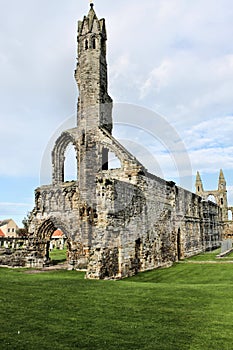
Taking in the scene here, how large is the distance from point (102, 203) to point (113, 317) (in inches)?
286

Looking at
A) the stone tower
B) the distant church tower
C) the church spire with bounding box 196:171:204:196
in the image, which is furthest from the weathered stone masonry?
the church spire with bounding box 196:171:204:196

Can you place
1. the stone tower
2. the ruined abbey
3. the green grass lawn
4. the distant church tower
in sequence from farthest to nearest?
the distant church tower → the stone tower → the ruined abbey → the green grass lawn

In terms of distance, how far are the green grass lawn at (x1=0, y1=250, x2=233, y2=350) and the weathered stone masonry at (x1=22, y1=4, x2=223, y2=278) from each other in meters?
3.74

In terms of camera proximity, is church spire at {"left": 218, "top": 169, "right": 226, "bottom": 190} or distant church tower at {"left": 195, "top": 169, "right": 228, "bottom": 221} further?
church spire at {"left": 218, "top": 169, "right": 226, "bottom": 190}

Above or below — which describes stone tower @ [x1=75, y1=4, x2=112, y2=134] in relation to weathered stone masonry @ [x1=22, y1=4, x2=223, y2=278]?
above

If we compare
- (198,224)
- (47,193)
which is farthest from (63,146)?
(198,224)

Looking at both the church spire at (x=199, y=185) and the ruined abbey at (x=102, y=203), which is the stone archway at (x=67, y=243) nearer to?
the ruined abbey at (x=102, y=203)

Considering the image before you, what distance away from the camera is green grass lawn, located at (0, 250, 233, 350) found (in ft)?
16.1

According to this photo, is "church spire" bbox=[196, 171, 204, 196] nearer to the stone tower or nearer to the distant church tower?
the distant church tower

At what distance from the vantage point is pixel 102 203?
13.4m

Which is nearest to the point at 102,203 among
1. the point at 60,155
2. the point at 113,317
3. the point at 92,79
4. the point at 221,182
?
the point at 113,317

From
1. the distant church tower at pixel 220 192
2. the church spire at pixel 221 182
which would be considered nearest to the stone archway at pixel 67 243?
the distant church tower at pixel 220 192

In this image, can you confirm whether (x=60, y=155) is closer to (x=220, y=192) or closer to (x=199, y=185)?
(x=220, y=192)

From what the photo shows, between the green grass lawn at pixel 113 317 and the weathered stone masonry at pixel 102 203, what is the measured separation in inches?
147
